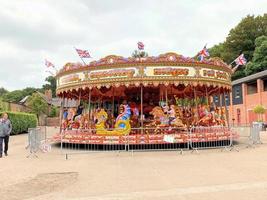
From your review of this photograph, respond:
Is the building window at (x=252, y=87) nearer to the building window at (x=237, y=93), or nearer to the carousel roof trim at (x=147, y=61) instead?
the building window at (x=237, y=93)

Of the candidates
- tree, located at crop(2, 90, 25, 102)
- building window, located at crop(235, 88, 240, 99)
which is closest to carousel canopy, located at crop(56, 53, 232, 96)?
building window, located at crop(235, 88, 240, 99)

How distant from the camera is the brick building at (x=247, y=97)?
38.2m

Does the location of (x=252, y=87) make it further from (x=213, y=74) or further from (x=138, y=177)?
(x=138, y=177)

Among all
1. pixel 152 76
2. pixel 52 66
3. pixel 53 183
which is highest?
pixel 52 66

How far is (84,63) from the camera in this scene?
15.8 m

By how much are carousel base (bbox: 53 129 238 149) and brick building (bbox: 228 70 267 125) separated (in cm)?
2430

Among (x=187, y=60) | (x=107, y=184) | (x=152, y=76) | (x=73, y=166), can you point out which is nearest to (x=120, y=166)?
(x=73, y=166)

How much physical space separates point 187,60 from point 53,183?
948cm

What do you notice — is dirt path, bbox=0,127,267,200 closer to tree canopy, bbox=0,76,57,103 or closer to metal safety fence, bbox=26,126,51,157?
metal safety fence, bbox=26,126,51,157

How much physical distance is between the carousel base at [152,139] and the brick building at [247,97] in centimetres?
2430

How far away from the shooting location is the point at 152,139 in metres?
13.6

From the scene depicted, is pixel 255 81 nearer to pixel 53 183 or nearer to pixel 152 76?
pixel 152 76

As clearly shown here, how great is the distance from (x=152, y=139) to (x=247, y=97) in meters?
31.9

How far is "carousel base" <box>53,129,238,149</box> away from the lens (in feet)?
44.5
